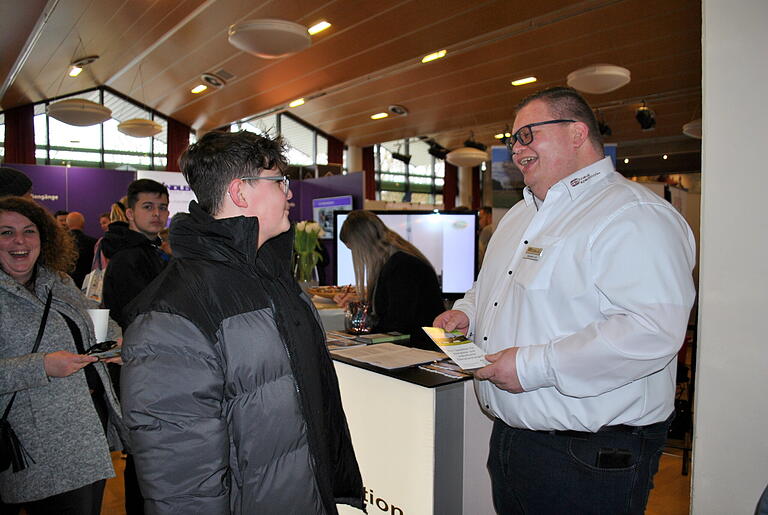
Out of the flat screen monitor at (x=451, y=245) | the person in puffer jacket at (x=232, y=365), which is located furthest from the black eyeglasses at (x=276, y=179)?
the flat screen monitor at (x=451, y=245)

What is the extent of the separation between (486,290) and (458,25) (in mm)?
6124

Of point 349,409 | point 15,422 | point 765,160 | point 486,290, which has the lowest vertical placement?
point 349,409

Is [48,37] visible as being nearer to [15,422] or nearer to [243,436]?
[15,422]

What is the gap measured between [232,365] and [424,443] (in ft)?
3.62

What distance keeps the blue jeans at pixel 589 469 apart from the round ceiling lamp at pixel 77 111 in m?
7.02

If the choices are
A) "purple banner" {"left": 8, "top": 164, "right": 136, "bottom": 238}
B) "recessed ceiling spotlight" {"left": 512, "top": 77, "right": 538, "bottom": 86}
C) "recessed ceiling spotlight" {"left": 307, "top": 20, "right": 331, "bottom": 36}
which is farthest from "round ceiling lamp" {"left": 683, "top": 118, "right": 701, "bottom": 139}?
"purple banner" {"left": 8, "top": 164, "right": 136, "bottom": 238}

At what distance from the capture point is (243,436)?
111 cm

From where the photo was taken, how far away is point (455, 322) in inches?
74.2

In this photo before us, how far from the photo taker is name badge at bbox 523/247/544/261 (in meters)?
1.49

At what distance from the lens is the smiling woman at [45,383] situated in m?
1.71

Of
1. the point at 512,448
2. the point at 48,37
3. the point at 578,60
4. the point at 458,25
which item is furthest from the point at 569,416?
the point at 48,37

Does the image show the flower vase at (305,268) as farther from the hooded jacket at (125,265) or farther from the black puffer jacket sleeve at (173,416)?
the black puffer jacket sleeve at (173,416)

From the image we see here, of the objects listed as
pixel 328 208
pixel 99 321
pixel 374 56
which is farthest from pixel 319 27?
pixel 99 321

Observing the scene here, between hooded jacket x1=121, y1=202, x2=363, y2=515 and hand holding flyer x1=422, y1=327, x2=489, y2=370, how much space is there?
1.27ft
